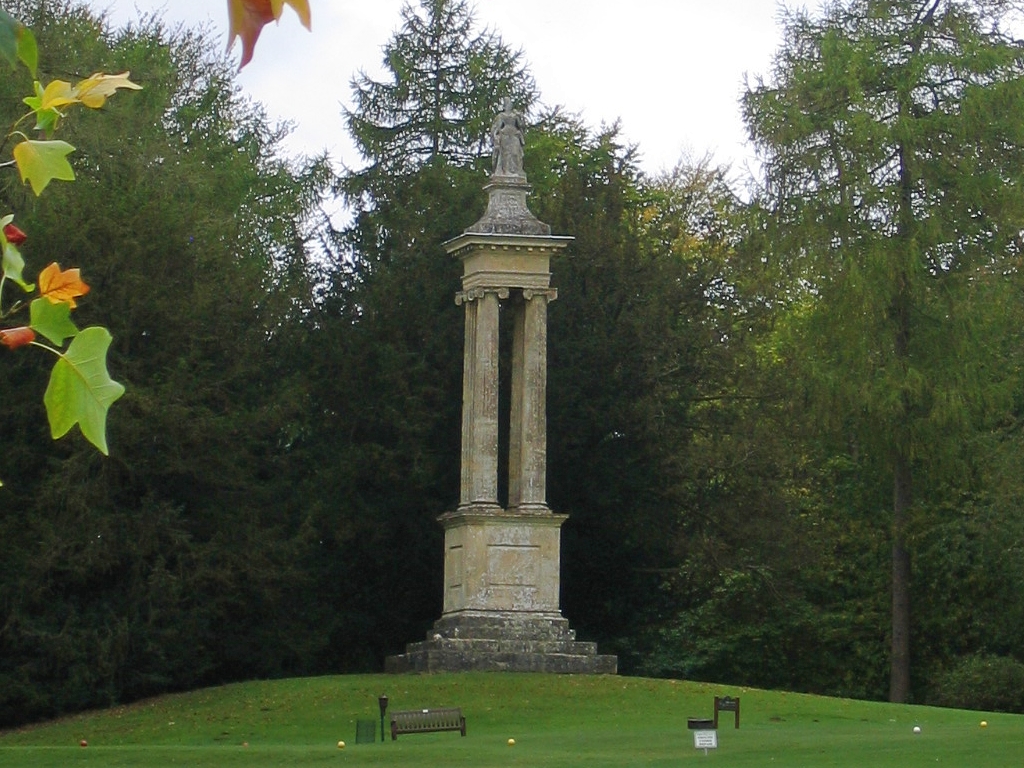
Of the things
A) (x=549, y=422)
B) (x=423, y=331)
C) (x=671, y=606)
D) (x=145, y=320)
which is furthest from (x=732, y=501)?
(x=145, y=320)

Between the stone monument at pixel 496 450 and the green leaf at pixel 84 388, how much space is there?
25049 mm

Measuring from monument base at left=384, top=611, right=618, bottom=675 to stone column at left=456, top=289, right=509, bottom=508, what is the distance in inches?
69.9

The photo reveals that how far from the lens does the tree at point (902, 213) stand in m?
31.5

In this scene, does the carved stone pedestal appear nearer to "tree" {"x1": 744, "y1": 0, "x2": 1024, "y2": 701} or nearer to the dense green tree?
the dense green tree

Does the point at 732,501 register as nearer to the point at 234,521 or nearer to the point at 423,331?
the point at 423,331

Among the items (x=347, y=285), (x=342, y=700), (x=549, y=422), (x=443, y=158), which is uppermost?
(x=443, y=158)

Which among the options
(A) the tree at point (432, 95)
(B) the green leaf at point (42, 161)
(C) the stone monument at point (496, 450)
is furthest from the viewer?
(A) the tree at point (432, 95)

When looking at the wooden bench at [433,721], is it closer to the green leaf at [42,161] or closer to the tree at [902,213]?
the tree at [902,213]

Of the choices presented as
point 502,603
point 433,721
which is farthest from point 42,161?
point 502,603

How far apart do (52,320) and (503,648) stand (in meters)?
24.5

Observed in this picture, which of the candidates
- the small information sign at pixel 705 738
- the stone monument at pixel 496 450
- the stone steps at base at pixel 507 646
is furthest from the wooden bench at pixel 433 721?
the stone monument at pixel 496 450

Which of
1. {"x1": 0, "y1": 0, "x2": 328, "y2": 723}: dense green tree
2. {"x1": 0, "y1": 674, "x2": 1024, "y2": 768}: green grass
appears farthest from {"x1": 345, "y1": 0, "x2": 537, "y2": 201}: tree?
{"x1": 0, "y1": 674, "x2": 1024, "y2": 768}: green grass

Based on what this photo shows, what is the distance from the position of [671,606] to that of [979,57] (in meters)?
11.0

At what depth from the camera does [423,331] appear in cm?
3203
